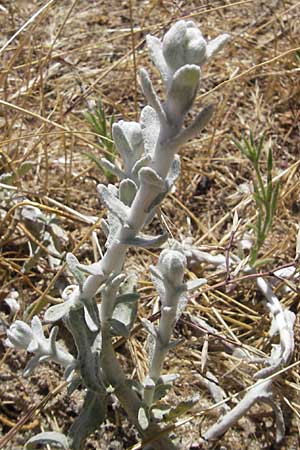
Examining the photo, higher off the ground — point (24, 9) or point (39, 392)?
point (24, 9)

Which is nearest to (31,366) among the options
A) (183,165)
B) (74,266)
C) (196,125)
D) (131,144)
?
(74,266)

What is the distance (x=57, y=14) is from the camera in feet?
9.40

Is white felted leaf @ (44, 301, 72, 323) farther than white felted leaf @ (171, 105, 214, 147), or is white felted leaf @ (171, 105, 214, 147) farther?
white felted leaf @ (44, 301, 72, 323)

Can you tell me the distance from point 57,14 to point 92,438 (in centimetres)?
184

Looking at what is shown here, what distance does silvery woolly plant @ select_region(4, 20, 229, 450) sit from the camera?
112 centimetres

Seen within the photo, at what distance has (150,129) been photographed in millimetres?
1236

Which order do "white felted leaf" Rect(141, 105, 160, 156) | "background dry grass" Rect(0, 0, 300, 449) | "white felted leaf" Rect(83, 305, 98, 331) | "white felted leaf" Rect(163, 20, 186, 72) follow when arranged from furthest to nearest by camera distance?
"background dry grass" Rect(0, 0, 300, 449), "white felted leaf" Rect(83, 305, 98, 331), "white felted leaf" Rect(141, 105, 160, 156), "white felted leaf" Rect(163, 20, 186, 72)

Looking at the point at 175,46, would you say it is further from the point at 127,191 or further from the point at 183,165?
the point at 183,165

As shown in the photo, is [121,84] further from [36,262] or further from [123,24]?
[36,262]

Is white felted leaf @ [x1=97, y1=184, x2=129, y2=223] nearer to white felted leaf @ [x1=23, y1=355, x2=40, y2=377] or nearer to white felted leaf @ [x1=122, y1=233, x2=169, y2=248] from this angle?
white felted leaf @ [x1=122, y1=233, x2=169, y2=248]

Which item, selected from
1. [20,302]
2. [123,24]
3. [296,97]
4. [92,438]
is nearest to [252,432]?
[92,438]

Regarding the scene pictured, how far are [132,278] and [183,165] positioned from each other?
0.80 metres

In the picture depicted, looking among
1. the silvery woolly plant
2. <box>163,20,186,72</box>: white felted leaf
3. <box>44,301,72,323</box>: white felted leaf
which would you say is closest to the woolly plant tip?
the silvery woolly plant

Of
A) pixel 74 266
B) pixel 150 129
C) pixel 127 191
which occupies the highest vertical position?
pixel 150 129
